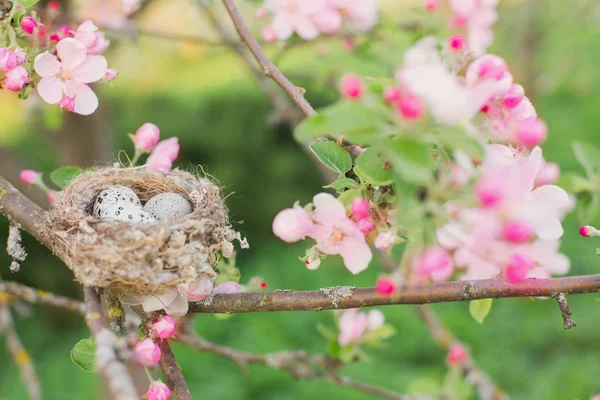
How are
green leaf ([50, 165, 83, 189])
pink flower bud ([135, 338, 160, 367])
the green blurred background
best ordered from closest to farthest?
1. pink flower bud ([135, 338, 160, 367])
2. green leaf ([50, 165, 83, 189])
3. the green blurred background

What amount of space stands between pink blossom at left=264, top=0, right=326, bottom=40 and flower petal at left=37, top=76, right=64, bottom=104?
2.65ft

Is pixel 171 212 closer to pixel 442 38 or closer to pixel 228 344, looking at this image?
→ pixel 442 38

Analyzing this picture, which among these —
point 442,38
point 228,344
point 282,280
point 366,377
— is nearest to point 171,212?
point 442,38

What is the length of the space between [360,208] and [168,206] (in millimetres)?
756

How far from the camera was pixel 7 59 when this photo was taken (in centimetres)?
107

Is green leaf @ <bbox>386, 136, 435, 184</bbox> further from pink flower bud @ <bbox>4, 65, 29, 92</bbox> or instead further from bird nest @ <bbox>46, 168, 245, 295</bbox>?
pink flower bud @ <bbox>4, 65, 29, 92</bbox>

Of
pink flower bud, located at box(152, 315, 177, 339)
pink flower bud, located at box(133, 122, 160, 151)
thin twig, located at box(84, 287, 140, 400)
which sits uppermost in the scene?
thin twig, located at box(84, 287, 140, 400)

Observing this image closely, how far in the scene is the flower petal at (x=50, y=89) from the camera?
114 centimetres

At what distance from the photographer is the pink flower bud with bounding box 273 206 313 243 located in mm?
983

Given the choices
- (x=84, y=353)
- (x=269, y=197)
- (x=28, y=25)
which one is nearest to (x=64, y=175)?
(x=28, y=25)

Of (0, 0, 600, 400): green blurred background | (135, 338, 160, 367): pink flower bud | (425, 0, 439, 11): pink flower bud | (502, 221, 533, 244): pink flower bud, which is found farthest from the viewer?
(0, 0, 600, 400): green blurred background

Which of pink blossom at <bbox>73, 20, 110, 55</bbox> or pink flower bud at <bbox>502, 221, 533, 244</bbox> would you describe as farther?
pink blossom at <bbox>73, 20, 110, 55</bbox>

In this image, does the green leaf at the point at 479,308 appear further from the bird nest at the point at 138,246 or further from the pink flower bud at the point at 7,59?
the pink flower bud at the point at 7,59

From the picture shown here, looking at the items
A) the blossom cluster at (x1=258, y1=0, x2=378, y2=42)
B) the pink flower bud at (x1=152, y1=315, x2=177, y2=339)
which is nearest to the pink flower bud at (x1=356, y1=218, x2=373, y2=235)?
the pink flower bud at (x1=152, y1=315, x2=177, y2=339)
